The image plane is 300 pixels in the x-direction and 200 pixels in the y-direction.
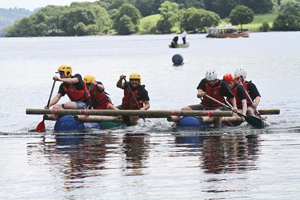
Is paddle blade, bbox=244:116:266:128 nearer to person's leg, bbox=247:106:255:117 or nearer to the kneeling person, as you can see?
the kneeling person

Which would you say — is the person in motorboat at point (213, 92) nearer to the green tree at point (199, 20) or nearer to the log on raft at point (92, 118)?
the log on raft at point (92, 118)

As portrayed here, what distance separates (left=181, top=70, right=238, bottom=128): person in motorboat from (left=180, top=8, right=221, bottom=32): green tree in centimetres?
17269

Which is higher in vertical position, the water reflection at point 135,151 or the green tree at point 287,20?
the green tree at point 287,20

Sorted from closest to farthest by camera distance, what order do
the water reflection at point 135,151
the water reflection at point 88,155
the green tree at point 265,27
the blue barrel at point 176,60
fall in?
the water reflection at point 88,155 < the water reflection at point 135,151 < the blue barrel at point 176,60 < the green tree at point 265,27

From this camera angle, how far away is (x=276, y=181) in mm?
8750

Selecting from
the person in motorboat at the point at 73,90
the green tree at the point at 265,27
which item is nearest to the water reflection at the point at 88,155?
the person in motorboat at the point at 73,90

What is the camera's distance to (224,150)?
459 inches

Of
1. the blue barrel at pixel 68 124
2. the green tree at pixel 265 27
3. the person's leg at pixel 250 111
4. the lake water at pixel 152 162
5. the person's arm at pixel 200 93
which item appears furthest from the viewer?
the green tree at pixel 265 27

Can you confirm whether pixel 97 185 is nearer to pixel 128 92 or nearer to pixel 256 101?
pixel 128 92

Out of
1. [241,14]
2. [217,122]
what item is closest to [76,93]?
[217,122]

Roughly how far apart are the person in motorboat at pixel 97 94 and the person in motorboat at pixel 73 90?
1.75 ft

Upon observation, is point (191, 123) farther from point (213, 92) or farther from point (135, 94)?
point (135, 94)

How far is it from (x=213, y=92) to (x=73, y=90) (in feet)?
12.7

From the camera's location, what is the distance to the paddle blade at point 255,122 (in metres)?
14.7
